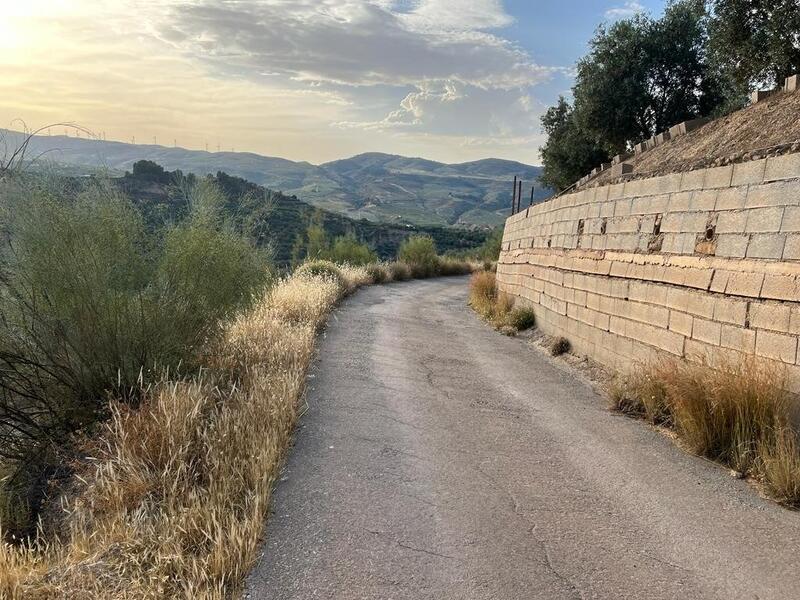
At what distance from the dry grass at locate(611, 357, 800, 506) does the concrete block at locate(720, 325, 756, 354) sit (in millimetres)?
160

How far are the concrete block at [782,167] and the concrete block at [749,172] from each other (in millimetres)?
67

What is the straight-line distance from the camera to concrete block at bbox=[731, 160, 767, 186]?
5.41 m

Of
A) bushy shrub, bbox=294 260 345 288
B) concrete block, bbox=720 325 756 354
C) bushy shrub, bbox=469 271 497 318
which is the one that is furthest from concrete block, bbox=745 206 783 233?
bushy shrub, bbox=294 260 345 288

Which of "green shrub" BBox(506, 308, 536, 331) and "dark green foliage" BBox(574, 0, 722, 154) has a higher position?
"dark green foliage" BBox(574, 0, 722, 154)

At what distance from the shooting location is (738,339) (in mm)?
5371

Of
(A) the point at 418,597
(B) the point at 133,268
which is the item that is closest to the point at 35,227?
(B) the point at 133,268

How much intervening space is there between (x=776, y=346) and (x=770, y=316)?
0.27 meters

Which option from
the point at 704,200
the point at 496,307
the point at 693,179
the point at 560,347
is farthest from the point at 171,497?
the point at 496,307

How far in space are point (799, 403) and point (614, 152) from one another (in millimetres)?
19541

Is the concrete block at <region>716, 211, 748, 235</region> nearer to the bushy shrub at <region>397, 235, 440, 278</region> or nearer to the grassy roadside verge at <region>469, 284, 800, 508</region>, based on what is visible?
the grassy roadside verge at <region>469, 284, 800, 508</region>

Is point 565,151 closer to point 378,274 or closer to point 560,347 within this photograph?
point 378,274

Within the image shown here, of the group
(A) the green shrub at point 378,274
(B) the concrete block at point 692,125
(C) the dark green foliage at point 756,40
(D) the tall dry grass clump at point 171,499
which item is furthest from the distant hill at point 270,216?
(C) the dark green foliage at point 756,40

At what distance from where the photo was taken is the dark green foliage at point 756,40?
35.3 feet

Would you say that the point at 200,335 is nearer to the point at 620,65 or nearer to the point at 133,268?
the point at 133,268
